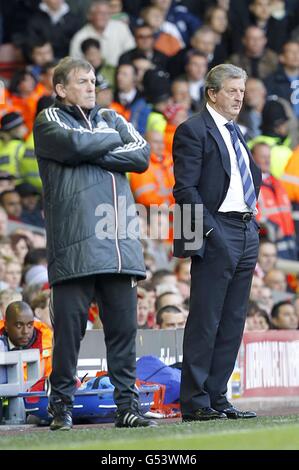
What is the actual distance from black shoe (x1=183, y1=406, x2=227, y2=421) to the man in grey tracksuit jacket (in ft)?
1.81

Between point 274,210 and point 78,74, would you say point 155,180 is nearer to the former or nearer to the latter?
point 274,210

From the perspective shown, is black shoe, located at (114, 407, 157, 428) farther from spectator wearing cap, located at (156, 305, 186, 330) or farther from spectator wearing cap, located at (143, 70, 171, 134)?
spectator wearing cap, located at (143, 70, 171, 134)

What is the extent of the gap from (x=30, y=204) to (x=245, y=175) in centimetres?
582

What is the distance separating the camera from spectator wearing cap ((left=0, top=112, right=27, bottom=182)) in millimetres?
13789

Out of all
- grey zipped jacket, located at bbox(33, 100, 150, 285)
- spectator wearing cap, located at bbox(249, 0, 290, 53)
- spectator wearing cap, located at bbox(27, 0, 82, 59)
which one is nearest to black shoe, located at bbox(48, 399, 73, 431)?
grey zipped jacket, located at bbox(33, 100, 150, 285)

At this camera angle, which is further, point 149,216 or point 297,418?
point 149,216

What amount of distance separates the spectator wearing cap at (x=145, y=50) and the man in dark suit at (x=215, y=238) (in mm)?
7176

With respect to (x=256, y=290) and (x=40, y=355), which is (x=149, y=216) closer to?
(x=256, y=290)

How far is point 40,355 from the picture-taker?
959cm

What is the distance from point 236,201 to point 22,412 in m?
2.02

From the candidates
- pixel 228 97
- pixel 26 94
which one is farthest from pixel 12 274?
pixel 228 97

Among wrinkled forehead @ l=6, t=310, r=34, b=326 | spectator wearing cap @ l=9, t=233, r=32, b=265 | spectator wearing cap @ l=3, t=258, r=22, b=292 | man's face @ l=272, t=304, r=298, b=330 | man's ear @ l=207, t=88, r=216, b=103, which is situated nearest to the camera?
man's ear @ l=207, t=88, r=216, b=103

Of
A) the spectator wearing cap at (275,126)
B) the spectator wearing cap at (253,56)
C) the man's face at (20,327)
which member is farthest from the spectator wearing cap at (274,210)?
the man's face at (20,327)
